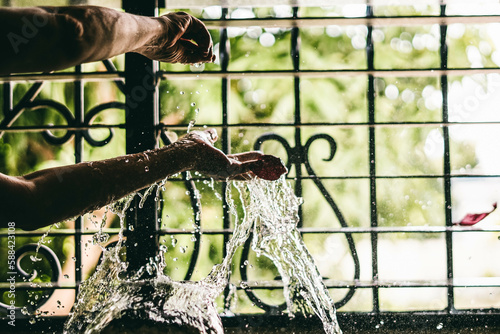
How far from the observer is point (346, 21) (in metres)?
1.75

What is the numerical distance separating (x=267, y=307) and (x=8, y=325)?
1.13m

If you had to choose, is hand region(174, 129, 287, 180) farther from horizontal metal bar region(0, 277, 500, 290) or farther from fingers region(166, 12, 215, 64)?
horizontal metal bar region(0, 277, 500, 290)

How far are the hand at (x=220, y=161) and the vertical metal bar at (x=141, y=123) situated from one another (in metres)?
0.61

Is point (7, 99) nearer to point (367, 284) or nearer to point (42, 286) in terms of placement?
point (42, 286)

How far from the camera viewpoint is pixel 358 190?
2723 millimetres

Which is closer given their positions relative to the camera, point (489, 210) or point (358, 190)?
point (489, 210)

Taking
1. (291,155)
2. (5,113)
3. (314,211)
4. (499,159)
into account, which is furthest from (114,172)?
(314,211)

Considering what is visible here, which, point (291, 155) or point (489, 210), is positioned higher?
point (291, 155)

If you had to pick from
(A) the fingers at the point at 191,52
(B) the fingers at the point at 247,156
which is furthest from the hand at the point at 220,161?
(A) the fingers at the point at 191,52

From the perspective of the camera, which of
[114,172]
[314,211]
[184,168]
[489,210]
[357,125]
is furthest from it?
[314,211]

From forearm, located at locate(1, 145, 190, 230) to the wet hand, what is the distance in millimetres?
254

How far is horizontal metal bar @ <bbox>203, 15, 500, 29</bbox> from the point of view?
1.73m

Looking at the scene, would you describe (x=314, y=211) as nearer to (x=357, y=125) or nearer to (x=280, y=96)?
(x=280, y=96)

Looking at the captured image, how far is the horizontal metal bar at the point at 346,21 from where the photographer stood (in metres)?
1.73
